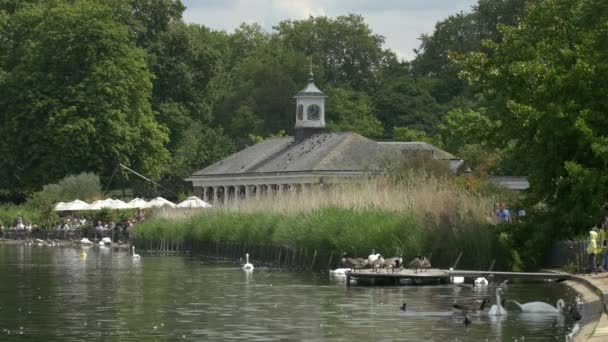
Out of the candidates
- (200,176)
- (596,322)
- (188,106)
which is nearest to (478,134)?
(596,322)

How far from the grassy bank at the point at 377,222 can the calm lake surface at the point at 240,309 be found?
2.44 meters

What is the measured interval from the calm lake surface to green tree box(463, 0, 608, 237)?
10.5 feet

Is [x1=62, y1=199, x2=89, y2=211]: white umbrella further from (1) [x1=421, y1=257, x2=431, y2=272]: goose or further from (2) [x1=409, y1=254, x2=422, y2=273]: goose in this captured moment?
(1) [x1=421, y1=257, x2=431, y2=272]: goose

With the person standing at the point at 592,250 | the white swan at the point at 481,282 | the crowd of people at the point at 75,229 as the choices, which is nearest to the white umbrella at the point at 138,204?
the crowd of people at the point at 75,229

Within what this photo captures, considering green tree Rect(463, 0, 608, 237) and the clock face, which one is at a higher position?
the clock face

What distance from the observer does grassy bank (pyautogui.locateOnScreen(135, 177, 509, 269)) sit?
51562 mm

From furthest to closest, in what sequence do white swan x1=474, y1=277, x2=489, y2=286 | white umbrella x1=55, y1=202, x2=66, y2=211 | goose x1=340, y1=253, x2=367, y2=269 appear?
1. white umbrella x1=55, y1=202, x2=66, y2=211
2. goose x1=340, y1=253, x2=367, y2=269
3. white swan x1=474, y1=277, x2=489, y2=286

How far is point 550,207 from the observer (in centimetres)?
4850

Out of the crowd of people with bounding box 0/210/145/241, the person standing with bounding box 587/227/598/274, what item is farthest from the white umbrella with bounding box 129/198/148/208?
the person standing with bounding box 587/227/598/274

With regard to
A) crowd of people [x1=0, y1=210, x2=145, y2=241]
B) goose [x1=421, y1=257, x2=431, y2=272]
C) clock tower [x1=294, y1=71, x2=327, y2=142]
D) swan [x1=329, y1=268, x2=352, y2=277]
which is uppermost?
clock tower [x1=294, y1=71, x2=327, y2=142]

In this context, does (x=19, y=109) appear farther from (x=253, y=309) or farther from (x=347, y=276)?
(x=253, y=309)

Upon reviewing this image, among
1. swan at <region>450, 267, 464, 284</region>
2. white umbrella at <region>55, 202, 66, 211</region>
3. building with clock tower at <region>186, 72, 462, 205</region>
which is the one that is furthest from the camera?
white umbrella at <region>55, 202, 66, 211</region>

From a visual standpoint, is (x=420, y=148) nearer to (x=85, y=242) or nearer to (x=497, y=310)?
(x=85, y=242)

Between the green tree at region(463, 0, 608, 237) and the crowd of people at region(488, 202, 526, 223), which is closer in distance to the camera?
the green tree at region(463, 0, 608, 237)
